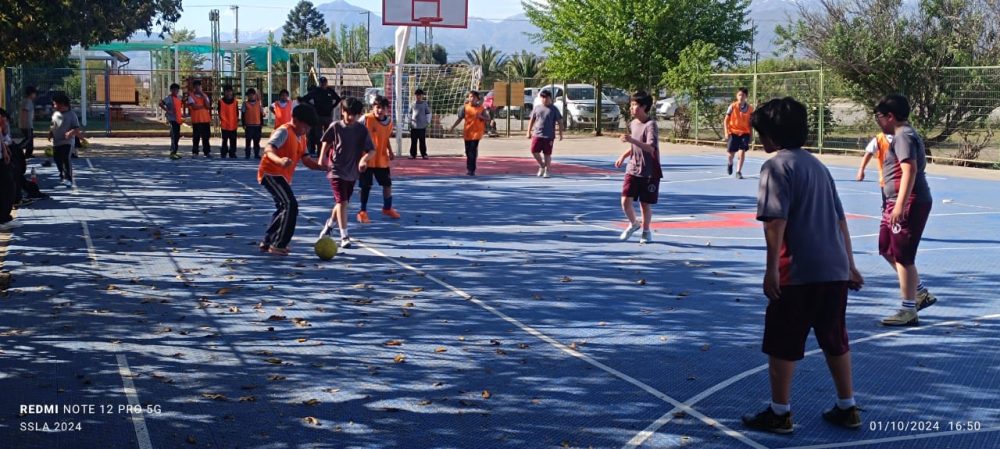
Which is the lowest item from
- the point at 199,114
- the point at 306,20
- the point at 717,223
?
the point at 717,223

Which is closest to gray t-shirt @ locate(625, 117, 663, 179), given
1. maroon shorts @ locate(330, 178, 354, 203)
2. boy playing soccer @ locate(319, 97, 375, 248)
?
boy playing soccer @ locate(319, 97, 375, 248)

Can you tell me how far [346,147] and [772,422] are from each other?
309 inches

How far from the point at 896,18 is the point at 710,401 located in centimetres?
2548

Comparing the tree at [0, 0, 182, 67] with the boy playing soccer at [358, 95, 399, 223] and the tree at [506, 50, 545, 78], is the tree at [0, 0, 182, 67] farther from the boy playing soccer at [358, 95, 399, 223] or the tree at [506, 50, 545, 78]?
the tree at [506, 50, 545, 78]

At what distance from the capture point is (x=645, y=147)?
42.1 ft

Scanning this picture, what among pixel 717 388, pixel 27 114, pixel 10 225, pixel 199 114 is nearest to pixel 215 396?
pixel 717 388

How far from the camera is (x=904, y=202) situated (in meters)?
8.27

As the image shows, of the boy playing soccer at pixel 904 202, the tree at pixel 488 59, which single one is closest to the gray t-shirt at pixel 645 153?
the boy playing soccer at pixel 904 202

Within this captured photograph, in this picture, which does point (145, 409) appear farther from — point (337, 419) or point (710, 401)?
point (710, 401)

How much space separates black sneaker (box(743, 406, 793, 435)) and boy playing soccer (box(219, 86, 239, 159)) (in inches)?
851

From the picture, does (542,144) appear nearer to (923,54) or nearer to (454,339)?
(923,54)

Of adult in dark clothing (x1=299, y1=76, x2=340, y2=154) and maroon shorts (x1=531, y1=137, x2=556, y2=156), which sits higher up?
adult in dark clothing (x1=299, y1=76, x2=340, y2=154)

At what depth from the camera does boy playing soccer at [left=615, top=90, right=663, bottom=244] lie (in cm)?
1281

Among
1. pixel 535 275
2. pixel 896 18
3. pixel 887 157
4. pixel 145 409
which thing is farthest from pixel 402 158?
pixel 145 409
